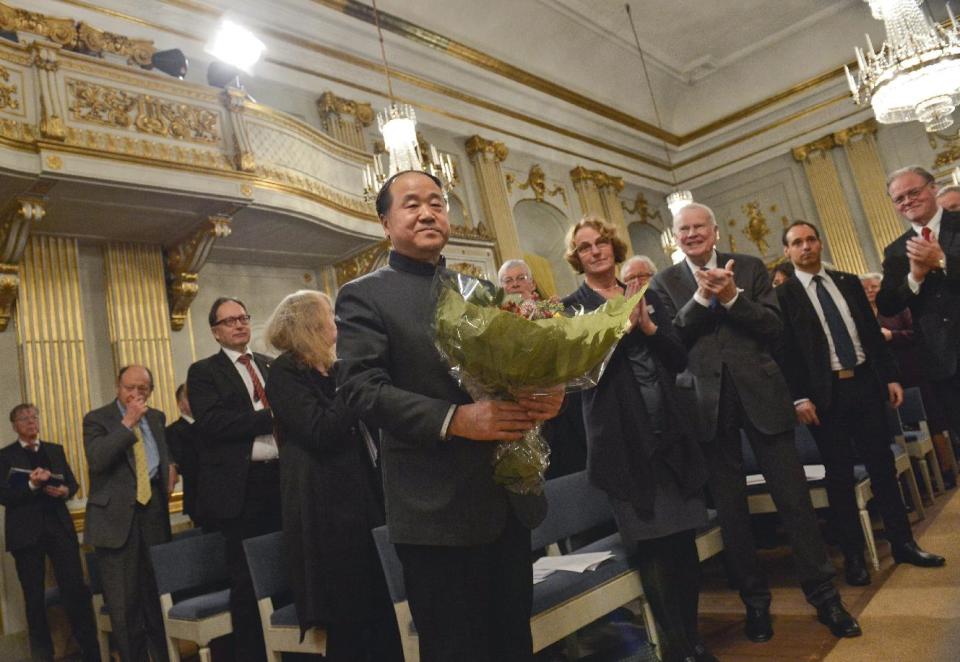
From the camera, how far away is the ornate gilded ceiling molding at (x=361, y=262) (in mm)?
7102

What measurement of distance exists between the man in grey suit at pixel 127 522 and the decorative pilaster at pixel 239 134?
7.89 ft

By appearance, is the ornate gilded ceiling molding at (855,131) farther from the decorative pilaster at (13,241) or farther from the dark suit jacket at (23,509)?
the dark suit jacket at (23,509)

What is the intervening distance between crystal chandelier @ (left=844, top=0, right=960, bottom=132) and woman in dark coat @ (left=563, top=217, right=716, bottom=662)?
582cm

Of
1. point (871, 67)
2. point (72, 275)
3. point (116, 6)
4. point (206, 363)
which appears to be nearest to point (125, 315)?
point (72, 275)

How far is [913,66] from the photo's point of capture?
21.9ft

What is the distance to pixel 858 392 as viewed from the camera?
116 inches

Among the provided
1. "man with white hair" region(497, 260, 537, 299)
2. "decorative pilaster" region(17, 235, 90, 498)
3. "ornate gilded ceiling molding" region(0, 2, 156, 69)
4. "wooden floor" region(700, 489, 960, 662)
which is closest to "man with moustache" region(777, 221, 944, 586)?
"wooden floor" region(700, 489, 960, 662)

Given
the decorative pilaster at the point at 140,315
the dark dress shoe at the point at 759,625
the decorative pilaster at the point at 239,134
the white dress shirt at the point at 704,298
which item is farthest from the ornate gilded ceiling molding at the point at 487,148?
the dark dress shoe at the point at 759,625

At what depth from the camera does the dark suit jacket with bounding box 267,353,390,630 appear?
214cm

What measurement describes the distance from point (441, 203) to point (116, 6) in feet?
19.1

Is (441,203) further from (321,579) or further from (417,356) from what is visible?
(321,579)

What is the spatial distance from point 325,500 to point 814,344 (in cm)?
212

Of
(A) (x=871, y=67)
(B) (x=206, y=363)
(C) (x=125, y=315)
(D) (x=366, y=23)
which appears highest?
(D) (x=366, y=23)

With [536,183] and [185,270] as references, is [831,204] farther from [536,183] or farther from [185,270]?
[185,270]
